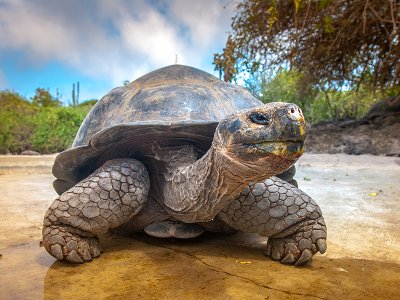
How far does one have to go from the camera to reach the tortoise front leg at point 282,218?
188 cm

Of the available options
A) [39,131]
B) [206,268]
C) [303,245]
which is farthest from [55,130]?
[303,245]

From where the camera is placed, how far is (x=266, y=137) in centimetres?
129

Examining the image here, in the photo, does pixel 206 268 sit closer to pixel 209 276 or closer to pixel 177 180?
pixel 209 276

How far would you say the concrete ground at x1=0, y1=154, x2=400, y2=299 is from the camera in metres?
1.50

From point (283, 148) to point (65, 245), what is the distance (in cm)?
118

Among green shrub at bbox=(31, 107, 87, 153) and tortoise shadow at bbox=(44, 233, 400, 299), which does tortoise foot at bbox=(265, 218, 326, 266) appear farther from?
green shrub at bbox=(31, 107, 87, 153)

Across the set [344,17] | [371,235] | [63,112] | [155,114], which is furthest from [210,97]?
[63,112]

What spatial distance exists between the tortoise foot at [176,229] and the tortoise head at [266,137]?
0.78 metres

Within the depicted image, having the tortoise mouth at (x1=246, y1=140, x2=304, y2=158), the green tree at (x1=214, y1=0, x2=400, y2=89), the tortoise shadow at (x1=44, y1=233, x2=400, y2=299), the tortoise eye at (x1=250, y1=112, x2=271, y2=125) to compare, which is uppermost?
the green tree at (x1=214, y1=0, x2=400, y2=89)

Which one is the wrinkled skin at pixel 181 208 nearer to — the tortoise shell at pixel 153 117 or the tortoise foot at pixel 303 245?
the tortoise foot at pixel 303 245

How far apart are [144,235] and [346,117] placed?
10878 millimetres

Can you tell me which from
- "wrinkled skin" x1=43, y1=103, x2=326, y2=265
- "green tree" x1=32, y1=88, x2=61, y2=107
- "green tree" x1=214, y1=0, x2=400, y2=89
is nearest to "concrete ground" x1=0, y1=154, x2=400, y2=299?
"wrinkled skin" x1=43, y1=103, x2=326, y2=265

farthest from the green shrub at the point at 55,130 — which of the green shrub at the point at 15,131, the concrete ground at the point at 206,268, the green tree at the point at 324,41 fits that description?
the concrete ground at the point at 206,268

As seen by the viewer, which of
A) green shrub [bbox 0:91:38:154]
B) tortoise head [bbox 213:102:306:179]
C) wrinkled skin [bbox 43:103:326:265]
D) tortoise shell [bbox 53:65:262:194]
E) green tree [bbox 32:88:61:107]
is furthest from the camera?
green tree [bbox 32:88:61:107]
